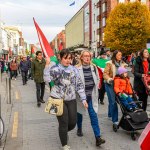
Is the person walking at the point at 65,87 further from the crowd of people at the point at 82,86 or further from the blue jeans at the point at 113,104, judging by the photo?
the blue jeans at the point at 113,104

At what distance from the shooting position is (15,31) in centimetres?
14988

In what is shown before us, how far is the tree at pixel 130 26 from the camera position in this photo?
4788cm

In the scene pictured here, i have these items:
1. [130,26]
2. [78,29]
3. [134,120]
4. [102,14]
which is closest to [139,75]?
[134,120]

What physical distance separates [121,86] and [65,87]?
1.68 m

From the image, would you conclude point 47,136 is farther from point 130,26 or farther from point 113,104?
point 130,26

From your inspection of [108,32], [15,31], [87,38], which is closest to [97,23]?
[87,38]

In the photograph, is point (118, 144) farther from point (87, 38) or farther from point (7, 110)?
point (87, 38)

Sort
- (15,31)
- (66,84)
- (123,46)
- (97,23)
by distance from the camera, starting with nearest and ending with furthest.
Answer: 1. (66,84)
2. (123,46)
3. (97,23)
4. (15,31)

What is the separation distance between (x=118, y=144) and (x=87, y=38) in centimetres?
7285

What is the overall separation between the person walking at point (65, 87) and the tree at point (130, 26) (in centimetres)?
4260

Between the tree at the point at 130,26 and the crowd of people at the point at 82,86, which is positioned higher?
the tree at the point at 130,26

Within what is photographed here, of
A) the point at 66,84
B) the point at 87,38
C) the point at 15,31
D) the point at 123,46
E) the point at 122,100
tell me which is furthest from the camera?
the point at 15,31

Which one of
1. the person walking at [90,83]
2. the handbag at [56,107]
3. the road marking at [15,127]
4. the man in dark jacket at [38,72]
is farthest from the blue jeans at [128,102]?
the man in dark jacket at [38,72]

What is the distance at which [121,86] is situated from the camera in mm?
7160
